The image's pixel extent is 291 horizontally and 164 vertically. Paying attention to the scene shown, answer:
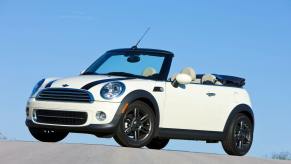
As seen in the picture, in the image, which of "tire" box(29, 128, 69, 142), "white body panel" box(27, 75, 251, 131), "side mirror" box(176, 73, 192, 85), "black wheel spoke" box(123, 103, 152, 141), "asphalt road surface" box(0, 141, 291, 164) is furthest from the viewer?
"tire" box(29, 128, 69, 142)

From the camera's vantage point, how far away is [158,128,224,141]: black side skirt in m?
13.0

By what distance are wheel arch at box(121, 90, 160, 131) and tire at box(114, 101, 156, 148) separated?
6 cm

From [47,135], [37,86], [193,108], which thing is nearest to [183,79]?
[193,108]

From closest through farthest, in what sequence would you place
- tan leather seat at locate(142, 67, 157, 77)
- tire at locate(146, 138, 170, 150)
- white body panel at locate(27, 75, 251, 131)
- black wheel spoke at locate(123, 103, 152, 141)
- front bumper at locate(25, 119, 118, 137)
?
front bumper at locate(25, 119, 118, 137), white body panel at locate(27, 75, 251, 131), black wheel spoke at locate(123, 103, 152, 141), tan leather seat at locate(142, 67, 157, 77), tire at locate(146, 138, 170, 150)

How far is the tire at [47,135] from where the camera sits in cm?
1329

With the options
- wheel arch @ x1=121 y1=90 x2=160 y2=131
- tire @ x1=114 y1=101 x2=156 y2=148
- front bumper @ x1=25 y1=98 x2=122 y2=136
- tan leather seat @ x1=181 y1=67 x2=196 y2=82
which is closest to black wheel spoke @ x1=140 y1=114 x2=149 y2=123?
tire @ x1=114 y1=101 x2=156 y2=148

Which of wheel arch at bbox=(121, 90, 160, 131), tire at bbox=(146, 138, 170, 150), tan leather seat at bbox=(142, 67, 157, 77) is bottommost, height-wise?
tire at bbox=(146, 138, 170, 150)

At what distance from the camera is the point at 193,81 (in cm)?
1434

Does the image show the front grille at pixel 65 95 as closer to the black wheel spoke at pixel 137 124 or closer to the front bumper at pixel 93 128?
the front bumper at pixel 93 128

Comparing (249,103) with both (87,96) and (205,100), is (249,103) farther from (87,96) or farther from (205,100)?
(87,96)

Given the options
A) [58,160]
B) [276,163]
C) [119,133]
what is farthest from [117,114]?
[58,160]

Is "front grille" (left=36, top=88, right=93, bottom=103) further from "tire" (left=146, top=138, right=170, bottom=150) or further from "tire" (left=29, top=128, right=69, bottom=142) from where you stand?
"tire" (left=146, top=138, right=170, bottom=150)

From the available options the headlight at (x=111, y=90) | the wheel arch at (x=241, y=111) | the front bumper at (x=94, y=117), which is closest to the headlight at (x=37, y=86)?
the front bumper at (x=94, y=117)

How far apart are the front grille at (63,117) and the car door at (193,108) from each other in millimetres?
1388
